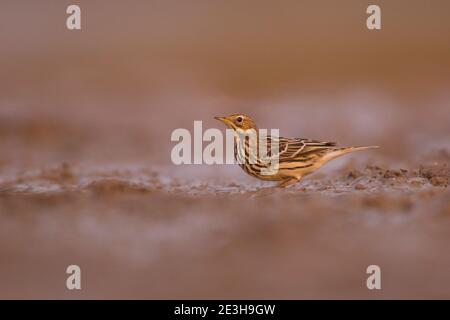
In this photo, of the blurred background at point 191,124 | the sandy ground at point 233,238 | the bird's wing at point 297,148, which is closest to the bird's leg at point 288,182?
the sandy ground at point 233,238

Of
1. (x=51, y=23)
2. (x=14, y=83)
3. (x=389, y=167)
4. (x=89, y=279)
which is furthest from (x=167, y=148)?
(x=51, y=23)

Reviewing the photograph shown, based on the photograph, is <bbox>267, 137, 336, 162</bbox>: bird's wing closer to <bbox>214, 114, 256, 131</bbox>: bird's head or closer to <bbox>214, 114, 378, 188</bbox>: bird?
<bbox>214, 114, 378, 188</bbox>: bird

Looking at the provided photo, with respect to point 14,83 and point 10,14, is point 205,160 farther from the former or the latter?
point 10,14

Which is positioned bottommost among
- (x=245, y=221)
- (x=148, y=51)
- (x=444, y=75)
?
(x=245, y=221)

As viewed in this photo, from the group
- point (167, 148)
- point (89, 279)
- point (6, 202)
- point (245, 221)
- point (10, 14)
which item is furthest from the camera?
point (10, 14)

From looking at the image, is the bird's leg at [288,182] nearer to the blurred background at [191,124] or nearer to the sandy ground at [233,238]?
the sandy ground at [233,238]

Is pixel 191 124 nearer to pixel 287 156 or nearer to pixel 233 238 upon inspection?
pixel 287 156

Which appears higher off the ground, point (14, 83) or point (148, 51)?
point (148, 51)
